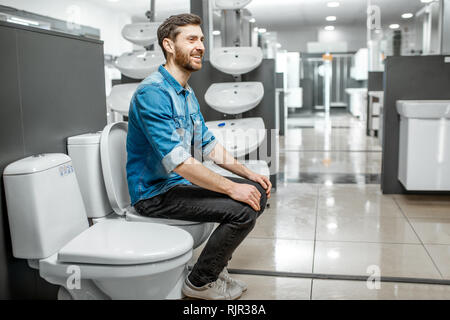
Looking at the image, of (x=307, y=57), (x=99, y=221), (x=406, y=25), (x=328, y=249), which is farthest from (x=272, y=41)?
(x=99, y=221)

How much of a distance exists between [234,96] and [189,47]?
153 centimetres

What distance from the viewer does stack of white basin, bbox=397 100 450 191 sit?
307 cm

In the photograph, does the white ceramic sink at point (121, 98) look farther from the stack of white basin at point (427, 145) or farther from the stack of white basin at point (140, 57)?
the stack of white basin at point (427, 145)

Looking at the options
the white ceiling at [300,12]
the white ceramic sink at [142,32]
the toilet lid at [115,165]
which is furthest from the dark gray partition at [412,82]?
the white ceiling at [300,12]

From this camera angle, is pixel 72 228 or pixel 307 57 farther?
pixel 307 57

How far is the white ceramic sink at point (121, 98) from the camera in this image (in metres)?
3.56

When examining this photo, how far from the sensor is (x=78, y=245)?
A: 1.48 metres

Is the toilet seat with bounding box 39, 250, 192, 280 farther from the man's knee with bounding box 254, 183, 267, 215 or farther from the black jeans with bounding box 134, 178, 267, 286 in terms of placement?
the man's knee with bounding box 254, 183, 267, 215

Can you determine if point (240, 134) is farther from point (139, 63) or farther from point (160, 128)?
point (160, 128)

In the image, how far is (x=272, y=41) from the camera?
6926 millimetres

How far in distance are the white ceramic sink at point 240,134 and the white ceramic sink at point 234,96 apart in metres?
0.10

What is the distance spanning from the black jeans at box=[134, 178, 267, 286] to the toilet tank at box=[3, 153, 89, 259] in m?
0.32
